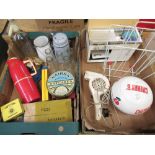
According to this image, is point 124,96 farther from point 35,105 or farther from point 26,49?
point 26,49

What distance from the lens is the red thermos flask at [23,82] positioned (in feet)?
2.33

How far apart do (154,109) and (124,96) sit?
0.21 meters

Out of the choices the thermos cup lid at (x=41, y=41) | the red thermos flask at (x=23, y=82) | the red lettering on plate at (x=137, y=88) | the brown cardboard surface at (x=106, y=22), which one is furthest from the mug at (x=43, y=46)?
the red lettering on plate at (x=137, y=88)

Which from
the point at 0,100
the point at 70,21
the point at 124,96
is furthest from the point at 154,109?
the point at 0,100

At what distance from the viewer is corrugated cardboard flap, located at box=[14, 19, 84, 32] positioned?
2.59 ft

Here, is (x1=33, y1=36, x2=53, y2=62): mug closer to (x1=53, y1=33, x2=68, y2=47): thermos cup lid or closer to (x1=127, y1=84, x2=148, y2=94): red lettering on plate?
(x1=53, y1=33, x2=68, y2=47): thermos cup lid

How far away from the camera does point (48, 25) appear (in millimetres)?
807

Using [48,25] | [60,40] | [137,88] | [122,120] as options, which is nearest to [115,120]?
[122,120]

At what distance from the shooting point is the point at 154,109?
696 mm

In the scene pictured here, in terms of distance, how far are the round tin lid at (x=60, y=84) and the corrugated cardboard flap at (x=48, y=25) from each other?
0.86ft

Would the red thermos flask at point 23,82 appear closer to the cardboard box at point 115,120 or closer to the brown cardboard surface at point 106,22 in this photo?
the cardboard box at point 115,120

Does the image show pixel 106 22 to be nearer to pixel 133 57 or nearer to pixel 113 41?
pixel 113 41

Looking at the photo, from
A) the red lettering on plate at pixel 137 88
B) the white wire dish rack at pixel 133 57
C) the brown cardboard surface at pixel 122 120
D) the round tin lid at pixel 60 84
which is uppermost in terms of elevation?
the white wire dish rack at pixel 133 57

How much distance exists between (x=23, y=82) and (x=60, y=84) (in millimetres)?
175
